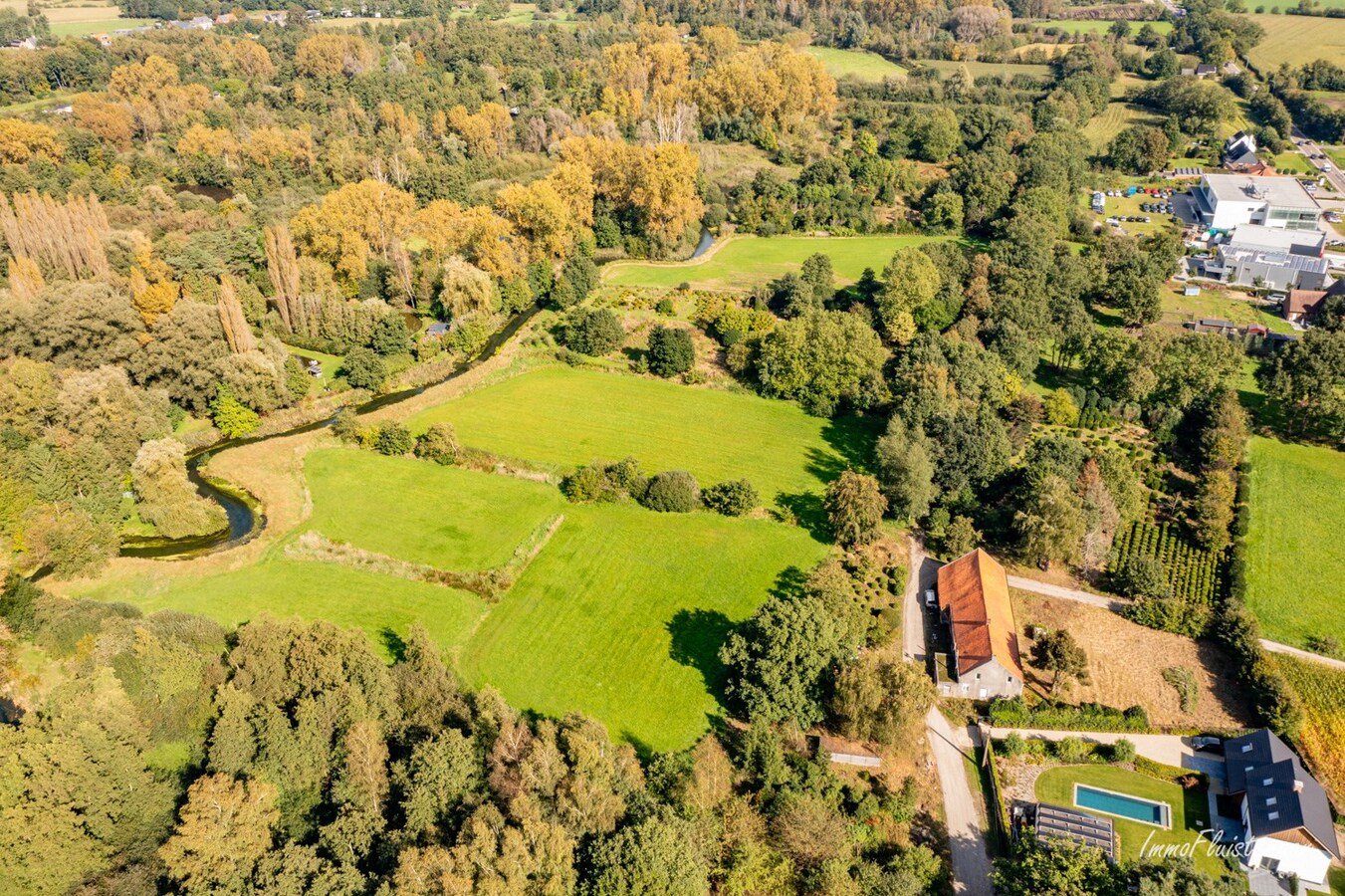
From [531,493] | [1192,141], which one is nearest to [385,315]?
[531,493]

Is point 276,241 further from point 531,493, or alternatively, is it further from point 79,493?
point 531,493

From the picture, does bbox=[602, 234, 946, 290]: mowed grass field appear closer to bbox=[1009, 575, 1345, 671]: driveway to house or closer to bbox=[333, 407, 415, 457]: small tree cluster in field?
bbox=[333, 407, 415, 457]: small tree cluster in field

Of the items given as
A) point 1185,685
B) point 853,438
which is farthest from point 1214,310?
point 1185,685

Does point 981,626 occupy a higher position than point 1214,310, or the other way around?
point 1214,310

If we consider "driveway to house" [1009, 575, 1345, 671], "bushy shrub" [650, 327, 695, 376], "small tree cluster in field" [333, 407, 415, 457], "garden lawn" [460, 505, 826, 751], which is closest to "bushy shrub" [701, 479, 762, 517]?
"garden lawn" [460, 505, 826, 751]

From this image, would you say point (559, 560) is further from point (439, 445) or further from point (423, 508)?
point (439, 445)
